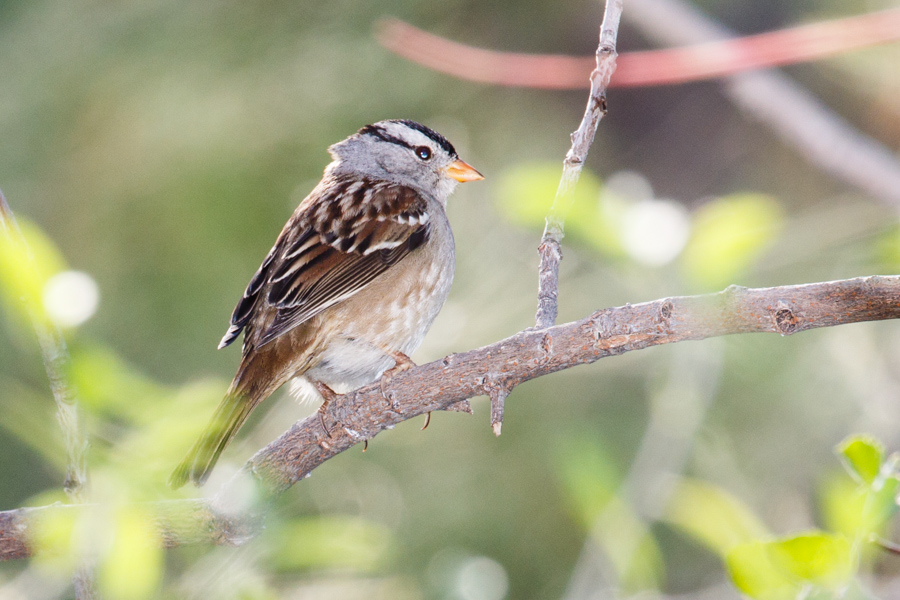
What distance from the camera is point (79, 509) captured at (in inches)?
42.3

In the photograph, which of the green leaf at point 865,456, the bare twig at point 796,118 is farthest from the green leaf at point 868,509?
the bare twig at point 796,118

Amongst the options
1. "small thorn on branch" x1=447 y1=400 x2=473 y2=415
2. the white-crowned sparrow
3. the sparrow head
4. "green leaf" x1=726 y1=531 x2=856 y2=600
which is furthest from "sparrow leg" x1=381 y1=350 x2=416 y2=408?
"green leaf" x1=726 y1=531 x2=856 y2=600

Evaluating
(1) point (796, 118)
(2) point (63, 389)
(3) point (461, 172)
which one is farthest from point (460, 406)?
(1) point (796, 118)

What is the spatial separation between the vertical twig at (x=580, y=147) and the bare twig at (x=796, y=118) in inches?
59.6

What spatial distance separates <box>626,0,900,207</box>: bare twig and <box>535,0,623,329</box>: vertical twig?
4.97 feet

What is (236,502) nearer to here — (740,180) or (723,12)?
(740,180)

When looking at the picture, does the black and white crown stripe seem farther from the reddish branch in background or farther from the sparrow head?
the reddish branch in background

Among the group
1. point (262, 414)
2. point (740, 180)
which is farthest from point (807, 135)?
point (262, 414)

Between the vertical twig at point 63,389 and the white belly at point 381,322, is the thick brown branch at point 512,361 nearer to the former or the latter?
the vertical twig at point 63,389

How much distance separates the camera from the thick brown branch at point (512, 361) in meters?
1.12

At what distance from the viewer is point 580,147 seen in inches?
57.2

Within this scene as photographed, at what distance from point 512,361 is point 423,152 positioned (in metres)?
1.25

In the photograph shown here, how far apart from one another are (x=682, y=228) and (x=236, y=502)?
88cm

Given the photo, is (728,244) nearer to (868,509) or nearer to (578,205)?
(578,205)
